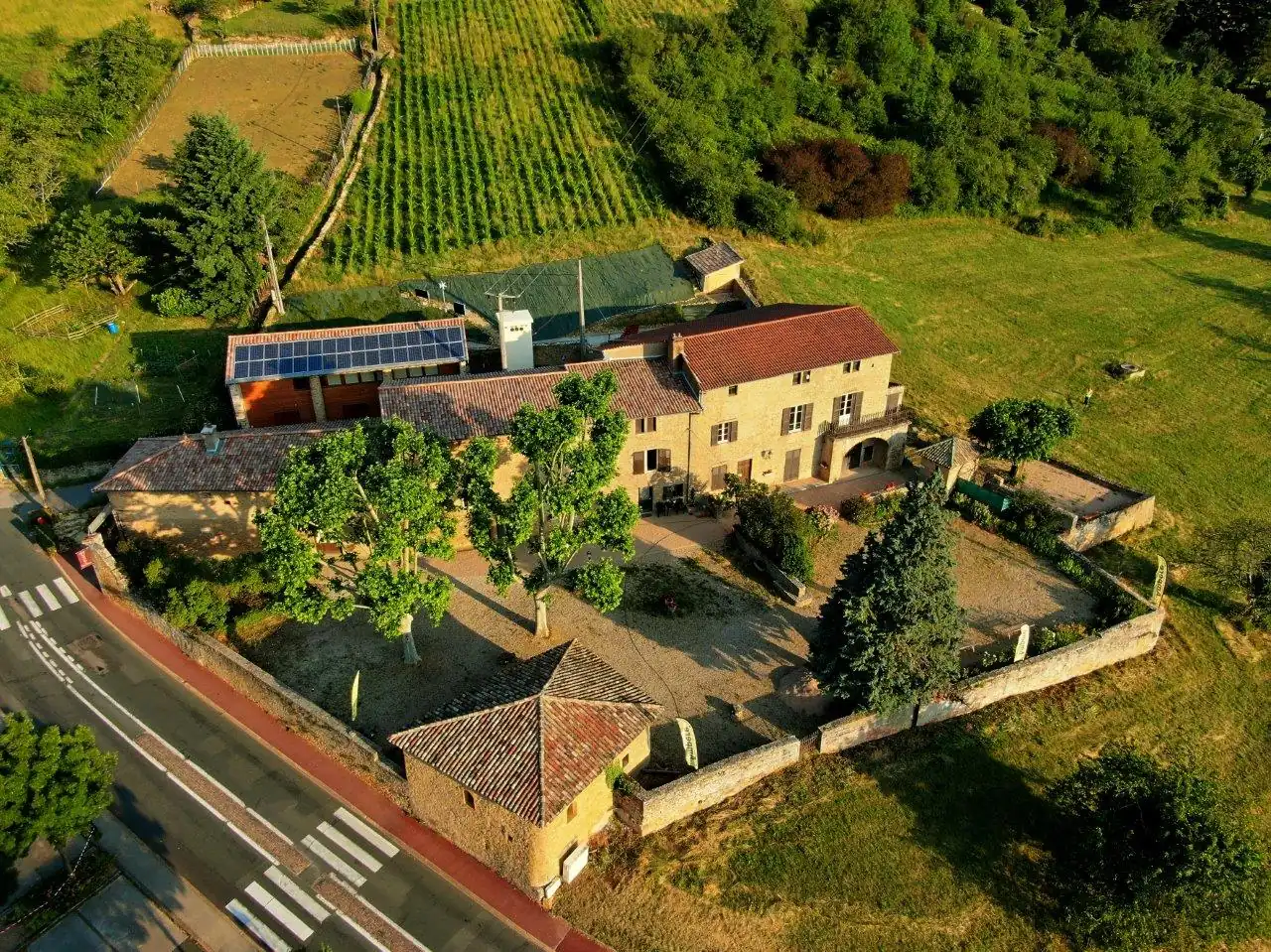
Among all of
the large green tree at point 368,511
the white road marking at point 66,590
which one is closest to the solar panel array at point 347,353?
the white road marking at point 66,590

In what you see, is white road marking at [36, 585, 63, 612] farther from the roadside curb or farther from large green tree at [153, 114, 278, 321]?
large green tree at [153, 114, 278, 321]

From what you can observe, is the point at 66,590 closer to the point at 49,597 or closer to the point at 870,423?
the point at 49,597

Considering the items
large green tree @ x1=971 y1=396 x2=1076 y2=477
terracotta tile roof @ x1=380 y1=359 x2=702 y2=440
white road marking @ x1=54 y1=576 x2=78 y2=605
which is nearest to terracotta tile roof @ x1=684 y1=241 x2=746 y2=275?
terracotta tile roof @ x1=380 y1=359 x2=702 y2=440

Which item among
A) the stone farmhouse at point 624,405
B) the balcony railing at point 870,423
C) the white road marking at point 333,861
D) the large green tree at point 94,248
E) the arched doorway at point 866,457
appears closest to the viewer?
the white road marking at point 333,861

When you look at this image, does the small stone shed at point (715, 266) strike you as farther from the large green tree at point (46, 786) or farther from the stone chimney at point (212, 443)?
the large green tree at point (46, 786)

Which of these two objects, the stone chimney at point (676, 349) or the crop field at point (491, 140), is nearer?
the stone chimney at point (676, 349)

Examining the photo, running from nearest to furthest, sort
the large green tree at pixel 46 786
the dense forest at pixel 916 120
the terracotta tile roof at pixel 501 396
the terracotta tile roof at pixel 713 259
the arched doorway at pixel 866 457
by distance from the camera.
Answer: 1. the large green tree at pixel 46 786
2. the terracotta tile roof at pixel 501 396
3. the arched doorway at pixel 866 457
4. the terracotta tile roof at pixel 713 259
5. the dense forest at pixel 916 120

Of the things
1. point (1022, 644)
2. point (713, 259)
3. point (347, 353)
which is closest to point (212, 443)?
point (347, 353)

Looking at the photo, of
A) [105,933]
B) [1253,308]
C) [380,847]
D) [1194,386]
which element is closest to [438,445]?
[380,847]
